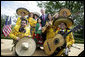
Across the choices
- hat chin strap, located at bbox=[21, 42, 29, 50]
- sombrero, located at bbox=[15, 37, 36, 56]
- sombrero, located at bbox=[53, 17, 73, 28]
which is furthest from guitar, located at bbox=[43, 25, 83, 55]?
hat chin strap, located at bbox=[21, 42, 29, 50]

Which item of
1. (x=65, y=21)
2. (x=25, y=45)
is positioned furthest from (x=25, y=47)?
(x=65, y=21)

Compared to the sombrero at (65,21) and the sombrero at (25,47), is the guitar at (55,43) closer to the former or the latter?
the sombrero at (65,21)

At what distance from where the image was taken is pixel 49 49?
11.0 ft

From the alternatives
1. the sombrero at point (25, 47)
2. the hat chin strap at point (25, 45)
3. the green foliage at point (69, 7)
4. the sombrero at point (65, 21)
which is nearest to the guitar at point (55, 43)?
the sombrero at point (65, 21)

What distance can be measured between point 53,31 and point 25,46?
2.84 feet

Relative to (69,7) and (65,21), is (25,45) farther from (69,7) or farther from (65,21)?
(69,7)

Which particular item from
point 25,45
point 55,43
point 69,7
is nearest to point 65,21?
point 55,43

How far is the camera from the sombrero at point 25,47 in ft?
11.0

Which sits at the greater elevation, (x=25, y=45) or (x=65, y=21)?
(x=65, y=21)

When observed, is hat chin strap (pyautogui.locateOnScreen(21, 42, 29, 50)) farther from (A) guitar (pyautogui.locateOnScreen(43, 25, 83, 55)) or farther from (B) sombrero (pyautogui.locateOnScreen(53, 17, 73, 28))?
(B) sombrero (pyautogui.locateOnScreen(53, 17, 73, 28))

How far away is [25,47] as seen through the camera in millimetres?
3324

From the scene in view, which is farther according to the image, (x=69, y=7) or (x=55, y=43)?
(x=69, y=7)

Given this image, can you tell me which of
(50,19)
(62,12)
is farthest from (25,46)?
(62,12)

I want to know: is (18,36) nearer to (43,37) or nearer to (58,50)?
(43,37)
